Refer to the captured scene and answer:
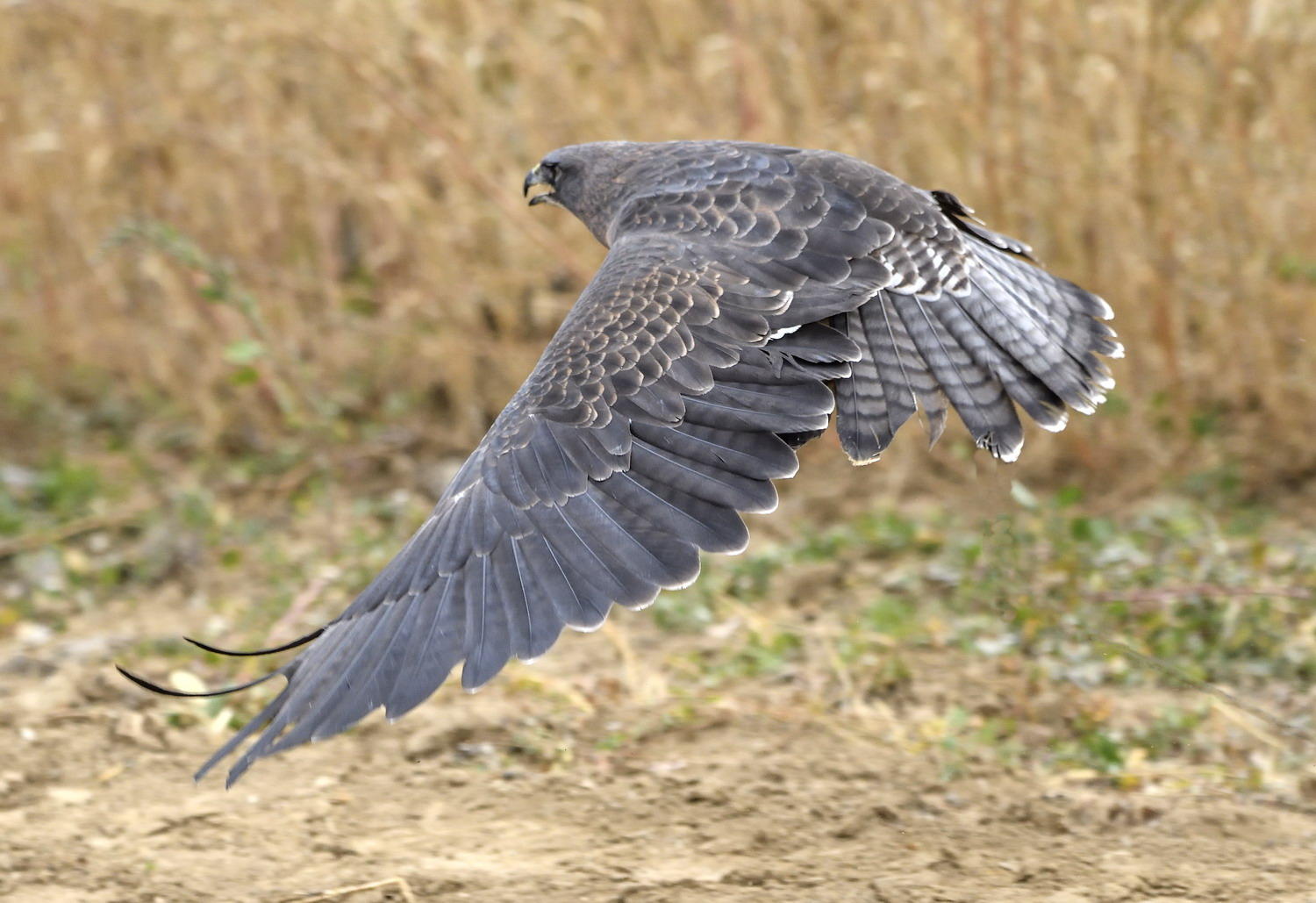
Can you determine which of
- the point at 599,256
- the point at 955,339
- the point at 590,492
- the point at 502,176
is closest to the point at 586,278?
the point at 599,256

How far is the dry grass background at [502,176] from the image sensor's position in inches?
222

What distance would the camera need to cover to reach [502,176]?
647 cm

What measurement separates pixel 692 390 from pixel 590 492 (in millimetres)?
346

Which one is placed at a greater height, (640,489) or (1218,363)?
(1218,363)

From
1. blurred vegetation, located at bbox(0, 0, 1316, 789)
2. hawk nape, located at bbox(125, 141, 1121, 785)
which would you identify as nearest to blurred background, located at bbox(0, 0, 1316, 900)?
blurred vegetation, located at bbox(0, 0, 1316, 789)

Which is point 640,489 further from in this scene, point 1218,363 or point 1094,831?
point 1218,363

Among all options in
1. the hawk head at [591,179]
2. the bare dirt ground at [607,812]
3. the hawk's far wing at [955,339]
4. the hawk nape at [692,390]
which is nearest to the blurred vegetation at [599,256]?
the bare dirt ground at [607,812]

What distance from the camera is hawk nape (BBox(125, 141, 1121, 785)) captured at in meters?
3.17

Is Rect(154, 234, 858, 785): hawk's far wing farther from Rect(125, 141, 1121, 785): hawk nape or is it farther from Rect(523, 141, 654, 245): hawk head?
Rect(523, 141, 654, 245): hawk head

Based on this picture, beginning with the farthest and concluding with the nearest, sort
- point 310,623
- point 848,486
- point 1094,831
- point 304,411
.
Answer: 1. point 304,411
2. point 848,486
3. point 310,623
4. point 1094,831

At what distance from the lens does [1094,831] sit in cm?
381

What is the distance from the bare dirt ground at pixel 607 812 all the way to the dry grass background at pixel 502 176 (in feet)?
5.76

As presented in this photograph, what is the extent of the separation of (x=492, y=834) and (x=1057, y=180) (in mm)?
3298

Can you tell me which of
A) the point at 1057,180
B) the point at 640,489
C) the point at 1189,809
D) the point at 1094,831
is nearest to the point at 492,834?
the point at 640,489
